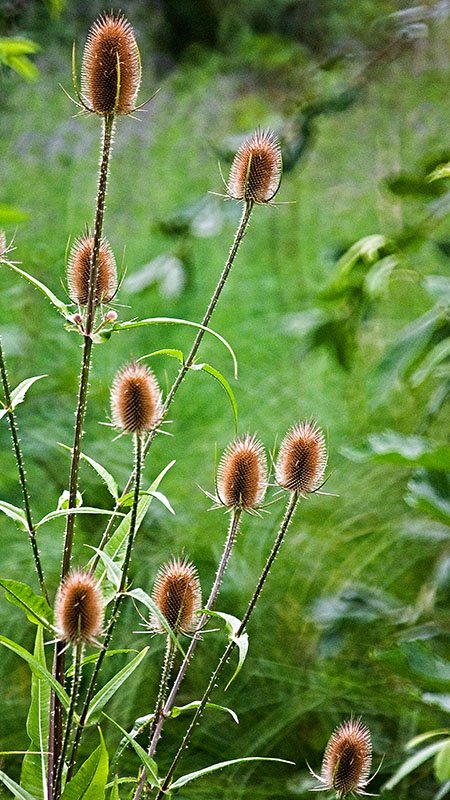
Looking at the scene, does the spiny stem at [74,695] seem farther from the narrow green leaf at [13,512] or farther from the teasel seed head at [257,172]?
the teasel seed head at [257,172]

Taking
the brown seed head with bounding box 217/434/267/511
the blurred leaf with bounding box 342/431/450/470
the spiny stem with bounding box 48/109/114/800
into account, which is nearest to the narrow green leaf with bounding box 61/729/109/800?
the spiny stem with bounding box 48/109/114/800

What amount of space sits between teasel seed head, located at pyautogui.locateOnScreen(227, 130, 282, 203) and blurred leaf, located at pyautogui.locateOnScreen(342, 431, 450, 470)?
0.65 ft

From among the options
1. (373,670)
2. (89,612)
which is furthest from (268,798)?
(89,612)

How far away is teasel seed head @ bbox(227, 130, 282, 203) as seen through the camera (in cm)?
52

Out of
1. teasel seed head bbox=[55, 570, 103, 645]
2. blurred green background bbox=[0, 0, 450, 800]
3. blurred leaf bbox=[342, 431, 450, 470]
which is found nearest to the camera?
teasel seed head bbox=[55, 570, 103, 645]

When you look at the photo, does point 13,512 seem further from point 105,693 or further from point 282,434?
point 282,434

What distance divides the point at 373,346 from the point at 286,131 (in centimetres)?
65

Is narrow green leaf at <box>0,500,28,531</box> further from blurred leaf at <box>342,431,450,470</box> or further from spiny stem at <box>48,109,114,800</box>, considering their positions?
blurred leaf at <box>342,431,450,470</box>

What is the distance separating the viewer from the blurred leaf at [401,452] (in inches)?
25.9

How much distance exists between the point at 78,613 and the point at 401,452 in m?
0.28

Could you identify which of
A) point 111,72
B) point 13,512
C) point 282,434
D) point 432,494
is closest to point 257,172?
point 111,72

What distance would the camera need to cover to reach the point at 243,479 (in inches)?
20.8

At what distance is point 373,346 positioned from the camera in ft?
6.08

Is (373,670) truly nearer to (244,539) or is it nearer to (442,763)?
(244,539)
